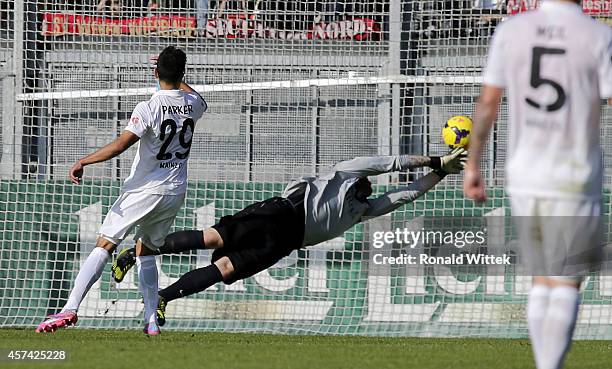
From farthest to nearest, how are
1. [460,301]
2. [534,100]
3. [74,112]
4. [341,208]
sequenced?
1. [74,112]
2. [460,301]
3. [341,208]
4. [534,100]

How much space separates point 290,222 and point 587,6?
452 cm

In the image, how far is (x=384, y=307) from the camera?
37.3 ft

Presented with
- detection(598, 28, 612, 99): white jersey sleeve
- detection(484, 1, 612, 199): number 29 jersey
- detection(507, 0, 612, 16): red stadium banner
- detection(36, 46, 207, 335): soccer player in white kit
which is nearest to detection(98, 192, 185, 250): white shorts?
detection(36, 46, 207, 335): soccer player in white kit

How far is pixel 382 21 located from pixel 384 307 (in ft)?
9.56

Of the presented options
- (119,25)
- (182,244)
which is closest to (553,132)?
(182,244)

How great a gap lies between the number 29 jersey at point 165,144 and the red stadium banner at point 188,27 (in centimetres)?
281

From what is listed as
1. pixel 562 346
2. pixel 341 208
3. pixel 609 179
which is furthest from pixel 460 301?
pixel 562 346

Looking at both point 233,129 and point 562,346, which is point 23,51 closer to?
point 233,129

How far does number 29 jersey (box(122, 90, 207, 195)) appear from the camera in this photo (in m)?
9.13

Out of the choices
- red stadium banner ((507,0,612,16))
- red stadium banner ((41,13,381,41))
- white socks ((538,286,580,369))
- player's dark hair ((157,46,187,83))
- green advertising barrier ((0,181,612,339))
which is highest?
red stadium banner ((507,0,612,16))

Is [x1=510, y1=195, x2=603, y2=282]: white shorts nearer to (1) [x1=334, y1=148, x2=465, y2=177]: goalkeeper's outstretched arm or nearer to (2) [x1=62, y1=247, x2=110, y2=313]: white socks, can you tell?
(1) [x1=334, y1=148, x2=465, y2=177]: goalkeeper's outstretched arm

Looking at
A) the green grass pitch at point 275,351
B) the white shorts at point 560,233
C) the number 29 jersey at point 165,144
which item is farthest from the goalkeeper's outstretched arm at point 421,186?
the white shorts at point 560,233

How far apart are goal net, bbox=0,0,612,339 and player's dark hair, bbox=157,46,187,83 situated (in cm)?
268

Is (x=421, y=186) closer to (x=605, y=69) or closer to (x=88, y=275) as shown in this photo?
(x=88, y=275)
